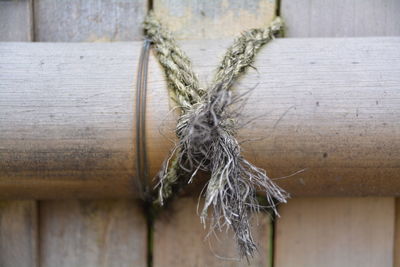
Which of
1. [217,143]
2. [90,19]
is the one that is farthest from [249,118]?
[90,19]

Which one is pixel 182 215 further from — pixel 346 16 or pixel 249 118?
pixel 346 16

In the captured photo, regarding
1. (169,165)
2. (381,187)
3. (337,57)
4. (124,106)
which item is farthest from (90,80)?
(381,187)

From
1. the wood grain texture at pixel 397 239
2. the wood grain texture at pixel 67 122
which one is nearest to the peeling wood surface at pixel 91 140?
the wood grain texture at pixel 67 122

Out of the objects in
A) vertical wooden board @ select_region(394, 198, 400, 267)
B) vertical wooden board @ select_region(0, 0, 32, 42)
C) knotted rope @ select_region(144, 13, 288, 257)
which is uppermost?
vertical wooden board @ select_region(0, 0, 32, 42)

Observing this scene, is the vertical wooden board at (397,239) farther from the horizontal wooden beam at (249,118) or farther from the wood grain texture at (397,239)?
the horizontal wooden beam at (249,118)

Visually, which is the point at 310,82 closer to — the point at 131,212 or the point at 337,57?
the point at 337,57

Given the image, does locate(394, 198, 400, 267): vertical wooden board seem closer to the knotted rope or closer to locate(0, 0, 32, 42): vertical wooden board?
the knotted rope

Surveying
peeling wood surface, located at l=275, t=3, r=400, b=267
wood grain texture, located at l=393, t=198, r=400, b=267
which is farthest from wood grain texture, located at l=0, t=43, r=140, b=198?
wood grain texture, located at l=393, t=198, r=400, b=267
